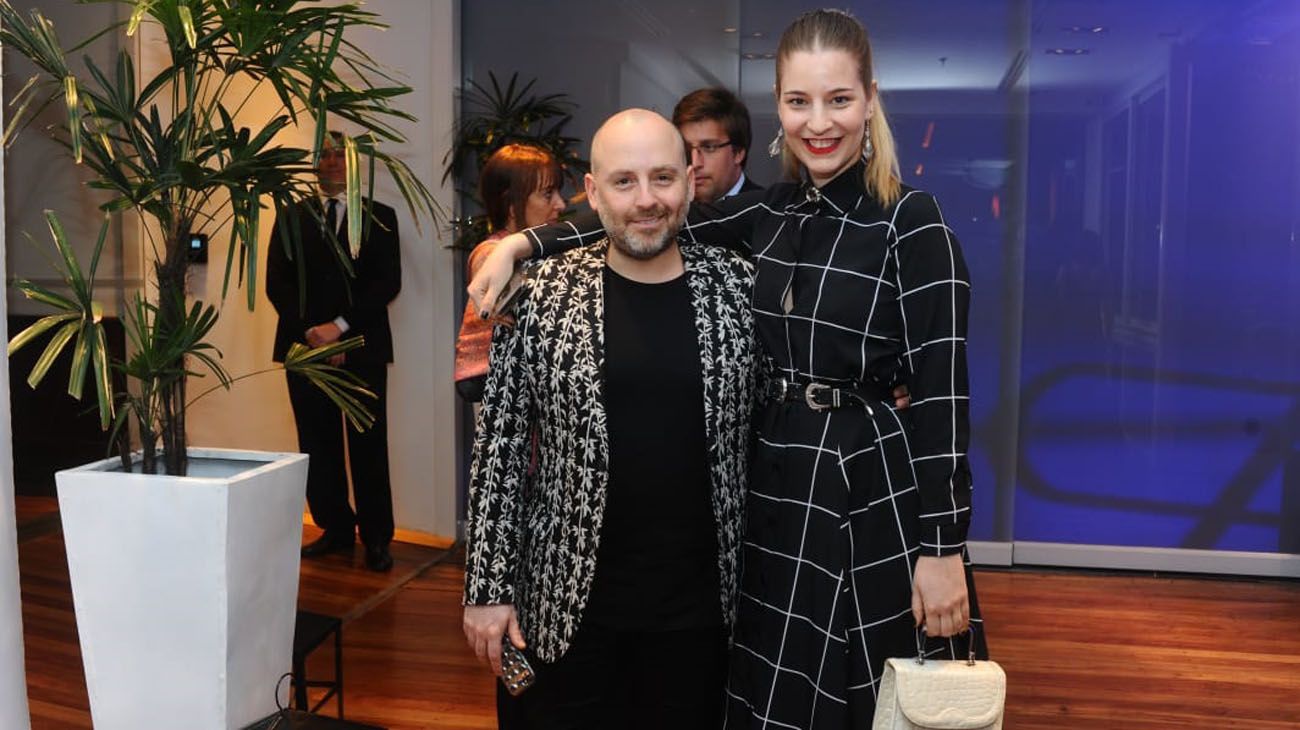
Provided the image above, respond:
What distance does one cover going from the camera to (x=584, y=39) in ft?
17.7

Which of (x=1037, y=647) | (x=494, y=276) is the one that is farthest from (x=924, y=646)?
(x=1037, y=647)

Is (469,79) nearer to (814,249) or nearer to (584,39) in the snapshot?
(584,39)

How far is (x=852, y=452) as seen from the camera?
1.93m

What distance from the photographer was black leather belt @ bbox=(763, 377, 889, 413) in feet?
6.38

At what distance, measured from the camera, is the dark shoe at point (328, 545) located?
539cm

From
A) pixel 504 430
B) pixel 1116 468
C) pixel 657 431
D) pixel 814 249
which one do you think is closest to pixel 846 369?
pixel 814 249

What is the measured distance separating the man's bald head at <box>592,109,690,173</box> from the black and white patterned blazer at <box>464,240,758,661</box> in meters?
0.22

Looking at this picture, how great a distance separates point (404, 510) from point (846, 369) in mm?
4104

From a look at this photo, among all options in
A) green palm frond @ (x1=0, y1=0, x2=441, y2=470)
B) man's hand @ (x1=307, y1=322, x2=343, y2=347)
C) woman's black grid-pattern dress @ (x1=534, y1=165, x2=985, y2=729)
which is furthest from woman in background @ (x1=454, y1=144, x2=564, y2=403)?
man's hand @ (x1=307, y1=322, x2=343, y2=347)

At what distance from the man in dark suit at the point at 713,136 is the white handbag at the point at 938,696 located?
181cm

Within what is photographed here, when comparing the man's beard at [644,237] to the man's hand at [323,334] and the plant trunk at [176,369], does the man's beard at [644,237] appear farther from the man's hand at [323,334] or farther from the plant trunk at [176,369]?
Answer: the man's hand at [323,334]

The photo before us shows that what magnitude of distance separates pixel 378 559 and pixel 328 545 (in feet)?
1.18

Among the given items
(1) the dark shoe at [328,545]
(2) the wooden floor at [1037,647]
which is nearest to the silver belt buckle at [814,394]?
(2) the wooden floor at [1037,647]

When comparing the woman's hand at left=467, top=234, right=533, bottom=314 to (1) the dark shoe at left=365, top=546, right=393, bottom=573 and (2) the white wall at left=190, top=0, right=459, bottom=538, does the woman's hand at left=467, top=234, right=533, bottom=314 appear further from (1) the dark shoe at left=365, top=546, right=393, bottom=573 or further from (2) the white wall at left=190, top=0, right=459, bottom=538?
(1) the dark shoe at left=365, top=546, right=393, bottom=573
